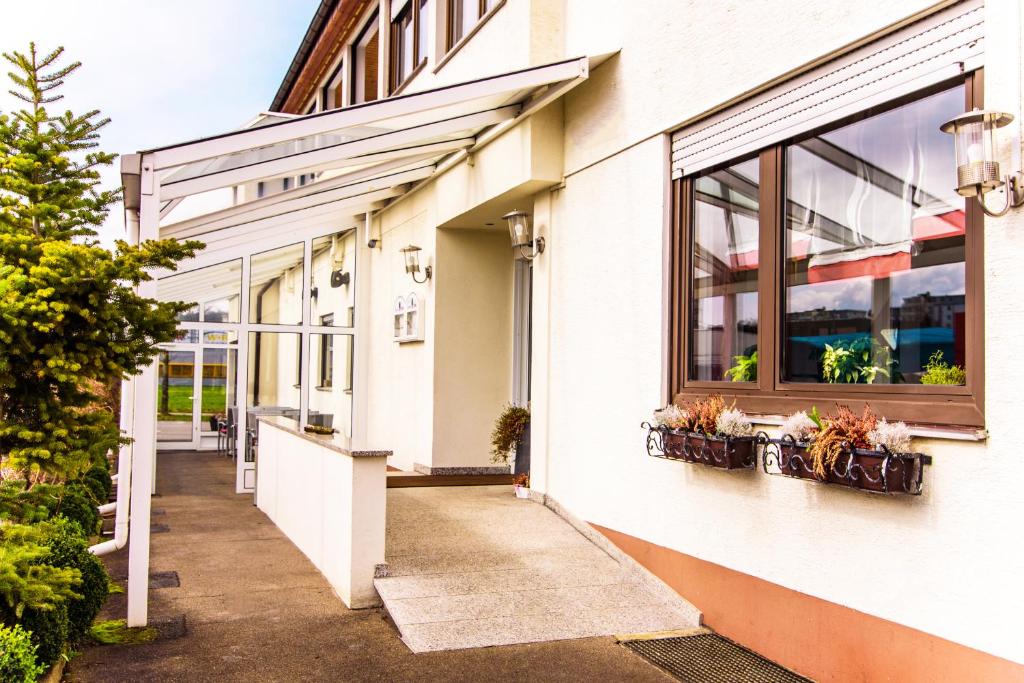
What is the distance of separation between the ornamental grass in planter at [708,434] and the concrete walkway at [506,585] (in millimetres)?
973

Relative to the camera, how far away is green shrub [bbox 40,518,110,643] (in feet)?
16.2

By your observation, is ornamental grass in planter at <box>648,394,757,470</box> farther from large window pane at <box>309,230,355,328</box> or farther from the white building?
large window pane at <box>309,230,355,328</box>

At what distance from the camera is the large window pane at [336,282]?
13.3 meters

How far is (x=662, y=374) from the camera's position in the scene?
20.5ft

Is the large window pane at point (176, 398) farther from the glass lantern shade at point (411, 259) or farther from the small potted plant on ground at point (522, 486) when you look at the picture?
the small potted plant on ground at point (522, 486)

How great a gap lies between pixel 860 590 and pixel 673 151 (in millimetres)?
3064

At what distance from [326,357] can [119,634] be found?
802 cm

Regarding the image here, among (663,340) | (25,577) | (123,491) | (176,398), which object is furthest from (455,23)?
(176,398)

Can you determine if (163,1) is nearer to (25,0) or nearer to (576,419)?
(25,0)

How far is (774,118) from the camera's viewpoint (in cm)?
547

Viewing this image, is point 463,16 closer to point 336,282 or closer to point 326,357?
point 336,282

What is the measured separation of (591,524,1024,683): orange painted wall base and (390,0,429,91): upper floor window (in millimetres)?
7467

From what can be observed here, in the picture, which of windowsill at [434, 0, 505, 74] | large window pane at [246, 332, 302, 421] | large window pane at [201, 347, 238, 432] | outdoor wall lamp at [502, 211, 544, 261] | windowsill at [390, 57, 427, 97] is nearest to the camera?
outdoor wall lamp at [502, 211, 544, 261]

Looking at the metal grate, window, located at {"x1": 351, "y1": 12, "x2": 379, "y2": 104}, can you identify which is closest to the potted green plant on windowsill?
the metal grate
